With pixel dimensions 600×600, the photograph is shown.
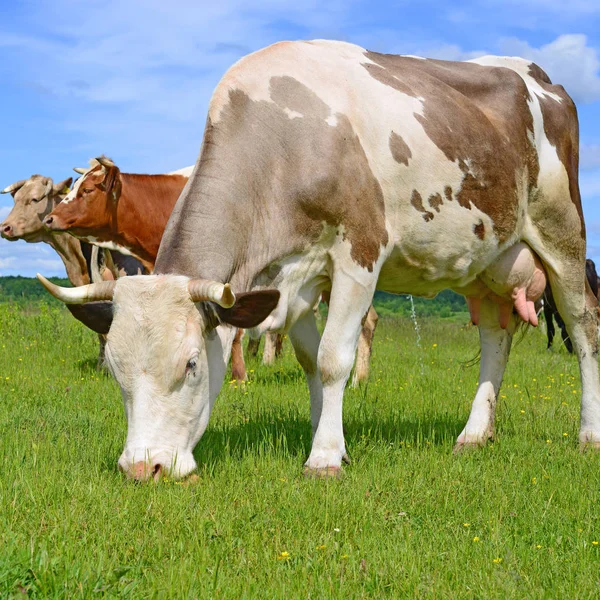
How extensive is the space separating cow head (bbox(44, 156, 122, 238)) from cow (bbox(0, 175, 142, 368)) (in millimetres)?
2986

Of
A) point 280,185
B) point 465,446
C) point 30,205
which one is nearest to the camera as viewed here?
Result: point 280,185

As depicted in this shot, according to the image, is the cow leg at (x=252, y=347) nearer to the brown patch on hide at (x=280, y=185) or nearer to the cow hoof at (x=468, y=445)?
the cow hoof at (x=468, y=445)

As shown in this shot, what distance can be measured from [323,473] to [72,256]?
925 cm

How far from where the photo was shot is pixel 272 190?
549 centimetres

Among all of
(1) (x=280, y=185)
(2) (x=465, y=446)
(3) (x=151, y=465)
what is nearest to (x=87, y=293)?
(3) (x=151, y=465)

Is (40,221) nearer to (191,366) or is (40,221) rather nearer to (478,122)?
(478,122)

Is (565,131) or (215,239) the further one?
(565,131)

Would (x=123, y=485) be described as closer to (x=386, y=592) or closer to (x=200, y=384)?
(x=200, y=384)

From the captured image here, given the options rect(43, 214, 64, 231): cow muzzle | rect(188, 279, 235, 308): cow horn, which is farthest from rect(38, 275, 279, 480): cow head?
rect(43, 214, 64, 231): cow muzzle

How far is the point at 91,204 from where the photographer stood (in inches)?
415

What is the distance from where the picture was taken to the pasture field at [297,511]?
141 inches

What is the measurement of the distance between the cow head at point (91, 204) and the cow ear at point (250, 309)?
5888 millimetres

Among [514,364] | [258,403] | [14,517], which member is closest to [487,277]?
[258,403]

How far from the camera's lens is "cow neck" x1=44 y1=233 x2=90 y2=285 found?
1359 cm
